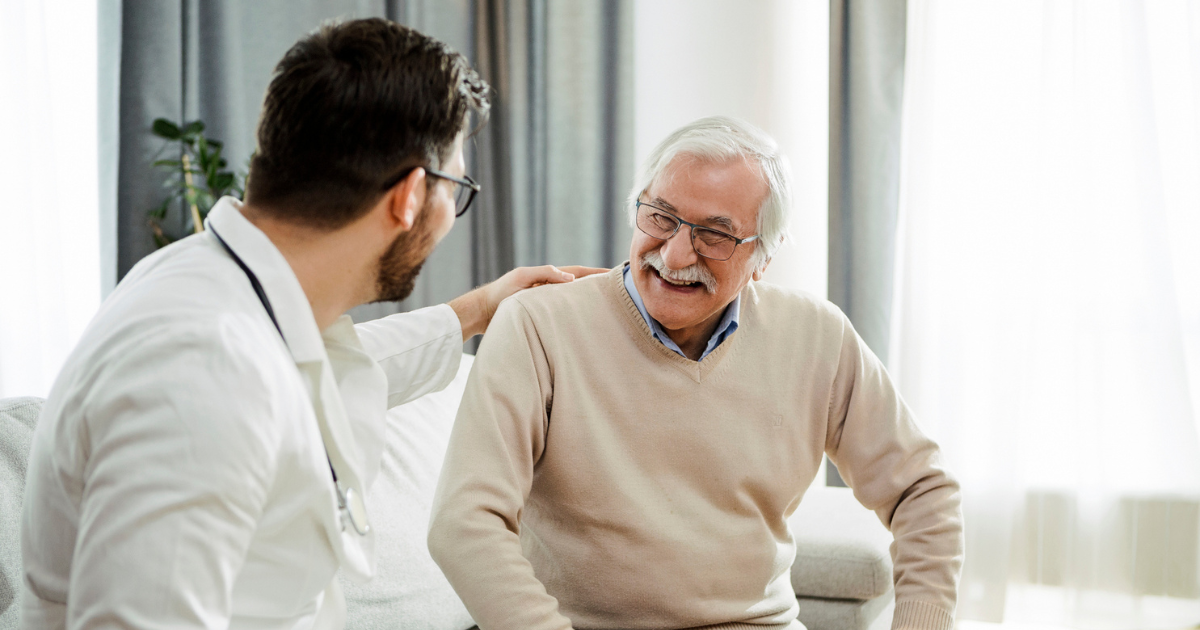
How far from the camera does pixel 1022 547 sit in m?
2.94

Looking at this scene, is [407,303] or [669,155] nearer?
[669,155]

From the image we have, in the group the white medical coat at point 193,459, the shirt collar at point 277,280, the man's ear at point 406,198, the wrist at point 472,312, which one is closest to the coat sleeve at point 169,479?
the white medical coat at point 193,459

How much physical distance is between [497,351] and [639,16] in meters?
2.10

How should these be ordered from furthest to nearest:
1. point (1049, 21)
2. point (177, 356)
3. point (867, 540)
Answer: point (1049, 21) < point (867, 540) < point (177, 356)

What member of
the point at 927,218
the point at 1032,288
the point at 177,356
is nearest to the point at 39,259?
the point at 177,356

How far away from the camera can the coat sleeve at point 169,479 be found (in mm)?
667

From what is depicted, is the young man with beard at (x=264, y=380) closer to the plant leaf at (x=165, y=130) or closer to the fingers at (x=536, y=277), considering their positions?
the fingers at (x=536, y=277)

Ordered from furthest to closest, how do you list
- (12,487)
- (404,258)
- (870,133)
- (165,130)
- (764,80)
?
(165,130), (870,133), (764,80), (12,487), (404,258)

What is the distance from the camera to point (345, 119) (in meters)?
0.89

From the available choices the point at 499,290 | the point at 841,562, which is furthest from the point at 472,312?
the point at 841,562

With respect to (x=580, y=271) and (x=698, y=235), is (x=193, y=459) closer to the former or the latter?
(x=698, y=235)

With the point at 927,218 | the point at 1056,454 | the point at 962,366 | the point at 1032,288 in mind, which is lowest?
the point at 1056,454

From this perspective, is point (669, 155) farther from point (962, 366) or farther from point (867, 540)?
point (962, 366)

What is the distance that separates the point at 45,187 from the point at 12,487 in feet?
7.09
